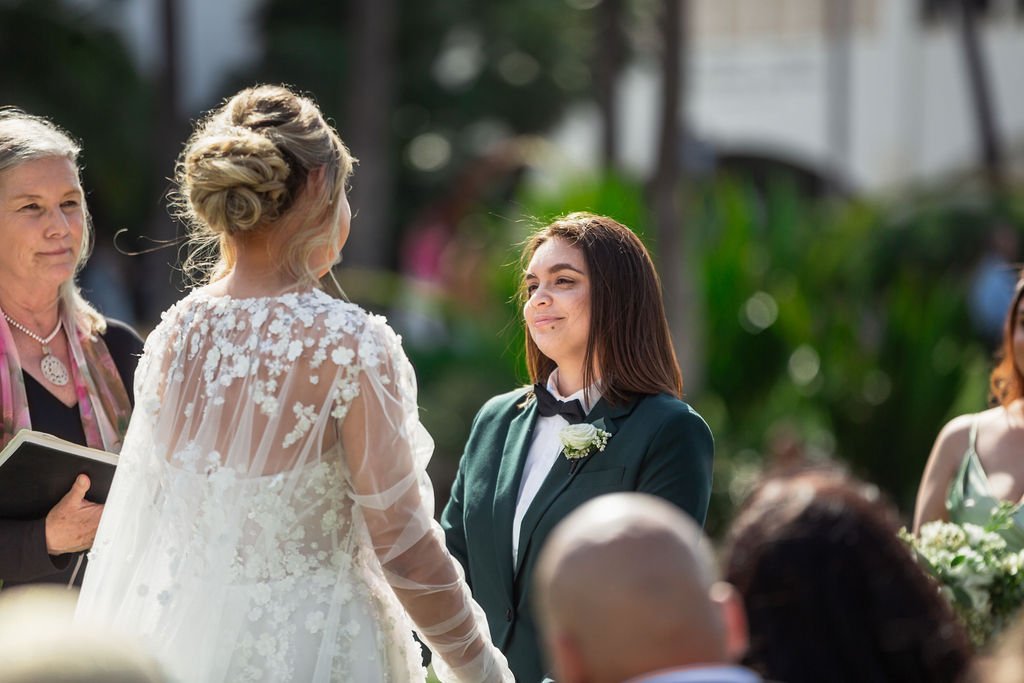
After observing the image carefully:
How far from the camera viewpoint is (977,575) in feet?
11.4

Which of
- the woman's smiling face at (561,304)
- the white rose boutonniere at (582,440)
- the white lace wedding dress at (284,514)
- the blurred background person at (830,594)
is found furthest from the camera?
the woman's smiling face at (561,304)

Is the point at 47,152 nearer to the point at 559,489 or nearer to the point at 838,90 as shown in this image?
the point at 559,489

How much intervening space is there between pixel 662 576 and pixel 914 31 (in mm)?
27013

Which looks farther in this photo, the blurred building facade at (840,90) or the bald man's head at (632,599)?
the blurred building facade at (840,90)

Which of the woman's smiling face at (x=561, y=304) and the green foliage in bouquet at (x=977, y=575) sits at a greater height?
the woman's smiling face at (x=561, y=304)

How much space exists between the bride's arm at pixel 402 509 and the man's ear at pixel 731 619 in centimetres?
104

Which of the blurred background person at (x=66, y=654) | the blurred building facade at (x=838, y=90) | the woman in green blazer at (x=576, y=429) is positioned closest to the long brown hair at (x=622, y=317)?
the woman in green blazer at (x=576, y=429)

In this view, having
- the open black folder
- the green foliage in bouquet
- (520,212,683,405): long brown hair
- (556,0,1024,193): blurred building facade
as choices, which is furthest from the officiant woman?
(556,0,1024,193): blurred building facade

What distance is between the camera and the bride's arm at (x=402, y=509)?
3.09m

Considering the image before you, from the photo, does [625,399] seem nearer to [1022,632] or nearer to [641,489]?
[641,489]

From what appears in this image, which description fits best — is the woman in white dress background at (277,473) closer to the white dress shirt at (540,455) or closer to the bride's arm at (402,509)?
the bride's arm at (402,509)

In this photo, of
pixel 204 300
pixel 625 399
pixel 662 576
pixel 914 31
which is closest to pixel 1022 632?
pixel 662 576

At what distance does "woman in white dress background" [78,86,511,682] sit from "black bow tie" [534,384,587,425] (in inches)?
22.5

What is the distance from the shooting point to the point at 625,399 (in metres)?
3.67
